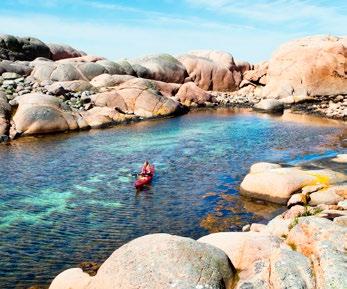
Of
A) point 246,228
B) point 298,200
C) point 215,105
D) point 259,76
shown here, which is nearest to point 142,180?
point 246,228

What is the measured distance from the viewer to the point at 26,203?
2373 cm

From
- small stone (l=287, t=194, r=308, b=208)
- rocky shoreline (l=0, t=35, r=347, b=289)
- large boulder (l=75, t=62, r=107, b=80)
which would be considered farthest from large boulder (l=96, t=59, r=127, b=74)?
small stone (l=287, t=194, r=308, b=208)

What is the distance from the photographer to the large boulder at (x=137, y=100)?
55.0 metres

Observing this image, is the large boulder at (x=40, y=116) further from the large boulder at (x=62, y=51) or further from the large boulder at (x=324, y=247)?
the large boulder at (x=62, y=51)

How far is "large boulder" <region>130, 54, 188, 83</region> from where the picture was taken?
7662 cm

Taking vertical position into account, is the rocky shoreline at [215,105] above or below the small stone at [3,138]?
above

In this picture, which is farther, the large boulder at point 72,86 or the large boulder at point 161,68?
the large boulder at point 161,68

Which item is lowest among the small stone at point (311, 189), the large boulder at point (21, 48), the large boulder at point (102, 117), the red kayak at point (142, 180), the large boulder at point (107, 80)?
the red kayak at point (142, 180)

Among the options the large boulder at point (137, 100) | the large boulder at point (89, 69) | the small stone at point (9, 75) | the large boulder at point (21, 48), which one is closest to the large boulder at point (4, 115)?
the small stone at point (9, 75)

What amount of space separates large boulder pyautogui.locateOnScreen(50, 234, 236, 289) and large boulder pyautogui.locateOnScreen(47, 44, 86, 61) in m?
78.4

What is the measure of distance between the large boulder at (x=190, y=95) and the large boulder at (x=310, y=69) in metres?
12.7

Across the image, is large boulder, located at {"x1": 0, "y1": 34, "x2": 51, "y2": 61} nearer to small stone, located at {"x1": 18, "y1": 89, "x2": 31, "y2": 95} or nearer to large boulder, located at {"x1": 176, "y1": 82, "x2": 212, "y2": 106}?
small stone, located at {"x1": 18, "y1": 89, "x2": 31, "y2": 95}

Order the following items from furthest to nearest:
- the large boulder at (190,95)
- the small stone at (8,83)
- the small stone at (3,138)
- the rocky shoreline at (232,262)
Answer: the large boulder at (190,95) → the small stone at (8,83) → the small stone at (3,138) → the rocky shoreline at (232,262)

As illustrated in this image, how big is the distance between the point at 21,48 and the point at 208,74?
1385 inches
